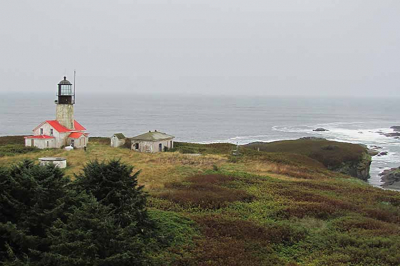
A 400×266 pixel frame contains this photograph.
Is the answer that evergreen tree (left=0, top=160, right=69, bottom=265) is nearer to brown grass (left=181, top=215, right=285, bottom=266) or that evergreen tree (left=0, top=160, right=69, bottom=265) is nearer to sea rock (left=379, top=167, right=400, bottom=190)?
brown grass (left=181, top=215, right=285, bottom=266)

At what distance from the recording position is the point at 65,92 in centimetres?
4012

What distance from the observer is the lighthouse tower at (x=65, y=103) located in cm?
4003

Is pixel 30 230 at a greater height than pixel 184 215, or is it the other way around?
pixel 30 230

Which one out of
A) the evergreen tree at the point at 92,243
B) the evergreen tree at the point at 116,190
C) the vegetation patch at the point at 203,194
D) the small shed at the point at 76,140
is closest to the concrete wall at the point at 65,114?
the small shed at the point at 76,140

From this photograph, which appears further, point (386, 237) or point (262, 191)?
point (262, 191)

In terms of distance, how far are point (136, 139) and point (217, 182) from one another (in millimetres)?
18265

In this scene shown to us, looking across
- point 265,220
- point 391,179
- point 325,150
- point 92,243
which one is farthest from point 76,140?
point 391,179

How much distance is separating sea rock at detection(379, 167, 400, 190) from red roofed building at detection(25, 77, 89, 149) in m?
37.4

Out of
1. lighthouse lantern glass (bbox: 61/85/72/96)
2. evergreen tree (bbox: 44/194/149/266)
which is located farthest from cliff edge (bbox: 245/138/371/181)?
evergreen tree (bbox: 44/194/149/266)

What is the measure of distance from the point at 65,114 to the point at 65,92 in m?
2.33

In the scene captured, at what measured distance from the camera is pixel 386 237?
14.5 m

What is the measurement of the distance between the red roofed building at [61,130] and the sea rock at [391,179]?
3735cm

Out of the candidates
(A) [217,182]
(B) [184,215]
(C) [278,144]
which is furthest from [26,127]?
(B) [184,215]

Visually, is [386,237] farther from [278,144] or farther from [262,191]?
[278,144]
